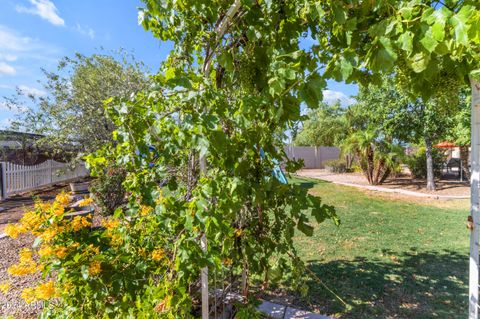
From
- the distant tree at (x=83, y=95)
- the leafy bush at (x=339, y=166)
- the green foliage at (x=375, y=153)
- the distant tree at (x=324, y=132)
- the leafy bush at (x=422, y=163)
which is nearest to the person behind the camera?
the distant tree at (x=83, y=95)

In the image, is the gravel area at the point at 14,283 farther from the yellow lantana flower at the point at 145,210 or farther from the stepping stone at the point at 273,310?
the stepping stone at the point at 273,310

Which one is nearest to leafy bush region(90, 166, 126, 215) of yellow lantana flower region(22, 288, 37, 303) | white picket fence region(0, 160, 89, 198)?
yellow lantana flower region(22, 288, 37, 303)

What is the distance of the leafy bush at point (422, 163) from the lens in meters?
11.5

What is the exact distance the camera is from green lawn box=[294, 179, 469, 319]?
276 cm

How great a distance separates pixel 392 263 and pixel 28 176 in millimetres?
11733

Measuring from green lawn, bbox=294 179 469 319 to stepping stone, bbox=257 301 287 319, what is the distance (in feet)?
1.19

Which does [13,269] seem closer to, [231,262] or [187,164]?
[187,164]

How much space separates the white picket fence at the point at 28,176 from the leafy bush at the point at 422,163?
14451 millimetres

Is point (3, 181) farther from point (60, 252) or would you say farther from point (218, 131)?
point (218, 131)

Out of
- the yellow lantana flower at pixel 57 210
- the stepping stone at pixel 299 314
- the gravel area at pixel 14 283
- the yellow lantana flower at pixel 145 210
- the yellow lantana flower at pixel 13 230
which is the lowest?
the gravel area at pixel 14 283

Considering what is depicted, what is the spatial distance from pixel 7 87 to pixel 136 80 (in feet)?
22.2

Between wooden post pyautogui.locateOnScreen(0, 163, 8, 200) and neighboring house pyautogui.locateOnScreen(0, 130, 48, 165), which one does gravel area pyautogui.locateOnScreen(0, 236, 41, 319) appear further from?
neighboring house pyautogui.locateOnScreen(0, 130, 48, 165)

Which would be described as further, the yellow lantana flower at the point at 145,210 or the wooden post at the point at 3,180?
the wooden post at the point at 3,180

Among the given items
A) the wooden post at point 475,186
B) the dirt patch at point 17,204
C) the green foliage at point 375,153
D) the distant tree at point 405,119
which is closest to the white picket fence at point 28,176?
the dirt patch at point 17,204
